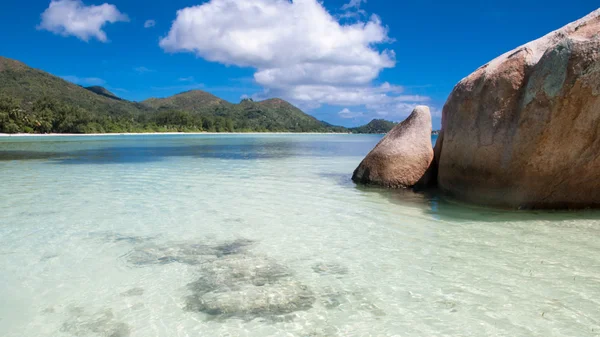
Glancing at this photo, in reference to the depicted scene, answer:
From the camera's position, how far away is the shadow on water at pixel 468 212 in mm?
6816

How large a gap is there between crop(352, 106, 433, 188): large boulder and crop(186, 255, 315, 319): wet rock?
6.03 metres

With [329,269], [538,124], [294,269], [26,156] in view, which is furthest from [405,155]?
[26,156]

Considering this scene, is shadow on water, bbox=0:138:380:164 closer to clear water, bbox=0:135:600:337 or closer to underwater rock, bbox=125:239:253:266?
clear water, bbox=0:135:600:337

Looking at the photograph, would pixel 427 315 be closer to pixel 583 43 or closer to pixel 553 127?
pixel 553 127

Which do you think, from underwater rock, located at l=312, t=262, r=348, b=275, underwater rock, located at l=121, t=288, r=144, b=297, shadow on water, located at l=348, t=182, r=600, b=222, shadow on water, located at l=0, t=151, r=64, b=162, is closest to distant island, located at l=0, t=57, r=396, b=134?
shadow on water, located at l=0, t=151, r=64, b=162

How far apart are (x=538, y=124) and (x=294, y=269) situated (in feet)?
16.1

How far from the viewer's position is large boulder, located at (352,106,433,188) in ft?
33.1

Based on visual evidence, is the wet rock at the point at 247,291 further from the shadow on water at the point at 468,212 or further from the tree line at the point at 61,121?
the tree line at the point at 61,121

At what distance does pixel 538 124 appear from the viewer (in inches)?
267

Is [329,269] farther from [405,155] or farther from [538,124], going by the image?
[405,155]

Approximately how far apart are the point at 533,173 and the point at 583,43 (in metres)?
2.17

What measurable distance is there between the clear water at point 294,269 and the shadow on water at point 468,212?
0.20 ft

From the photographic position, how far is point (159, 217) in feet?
24.1

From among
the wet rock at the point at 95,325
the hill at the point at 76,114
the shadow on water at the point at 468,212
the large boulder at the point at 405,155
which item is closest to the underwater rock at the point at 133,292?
the wet rock at the point at 95,325
